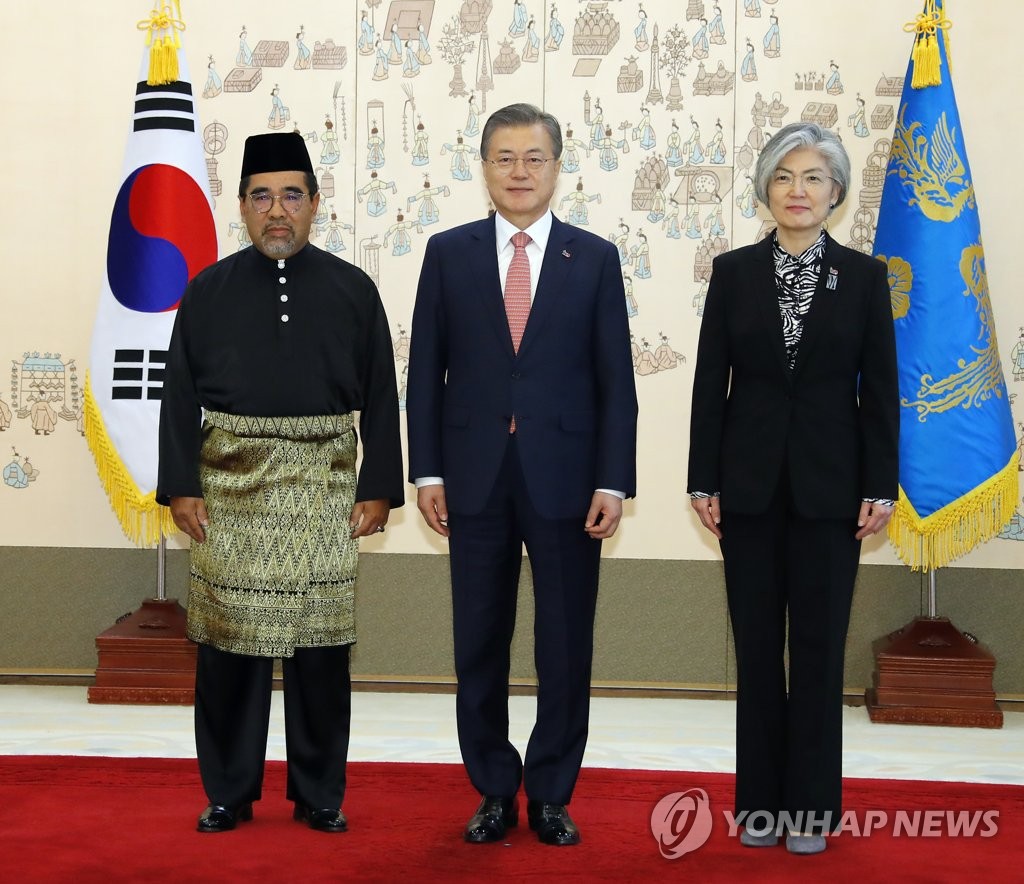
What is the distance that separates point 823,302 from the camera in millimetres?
2977

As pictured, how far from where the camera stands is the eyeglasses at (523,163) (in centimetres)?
302

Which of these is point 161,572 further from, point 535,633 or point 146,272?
point 535,633

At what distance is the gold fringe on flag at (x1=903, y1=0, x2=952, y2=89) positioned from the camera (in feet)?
15.0

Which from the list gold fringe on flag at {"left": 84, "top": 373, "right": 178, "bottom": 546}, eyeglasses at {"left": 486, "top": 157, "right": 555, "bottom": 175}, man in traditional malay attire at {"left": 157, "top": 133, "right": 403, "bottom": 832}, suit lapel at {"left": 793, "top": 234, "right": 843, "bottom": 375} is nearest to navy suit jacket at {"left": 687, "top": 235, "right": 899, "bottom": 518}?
suit lapel at {"left": 793, "top": 234, "right": 843, "bottom": 375}

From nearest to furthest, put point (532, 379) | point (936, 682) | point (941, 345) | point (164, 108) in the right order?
point (532, 379) → point (941, 345) → point (936, 682) → point (164, 108)

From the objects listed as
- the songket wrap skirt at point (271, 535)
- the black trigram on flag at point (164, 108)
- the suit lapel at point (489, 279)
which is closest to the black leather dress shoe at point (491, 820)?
the songket wrap skirt at point (271, 535)

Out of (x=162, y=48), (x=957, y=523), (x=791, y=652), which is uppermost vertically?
(x=162, y=48)

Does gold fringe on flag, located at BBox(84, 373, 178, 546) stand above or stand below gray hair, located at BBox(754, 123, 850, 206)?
below

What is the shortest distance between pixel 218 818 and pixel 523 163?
1.69 m

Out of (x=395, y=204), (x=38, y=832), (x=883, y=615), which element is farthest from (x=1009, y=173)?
(x=38, y=832)

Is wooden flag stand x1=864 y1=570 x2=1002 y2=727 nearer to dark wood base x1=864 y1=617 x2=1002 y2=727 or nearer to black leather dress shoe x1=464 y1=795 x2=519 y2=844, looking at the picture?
dark wood base x1=864 y1=617 x2=1002 y2=727

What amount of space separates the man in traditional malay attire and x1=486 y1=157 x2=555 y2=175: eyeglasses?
1.52ft

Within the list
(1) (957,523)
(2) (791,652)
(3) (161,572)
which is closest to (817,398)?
(2) (791,652)

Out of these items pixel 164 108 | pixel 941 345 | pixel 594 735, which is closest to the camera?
pixel 594 735
